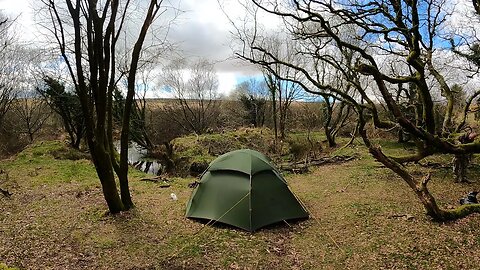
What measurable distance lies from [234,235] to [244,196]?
3.10ft

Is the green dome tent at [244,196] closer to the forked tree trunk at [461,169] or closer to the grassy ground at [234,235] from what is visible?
the grassy ground at [234,235]

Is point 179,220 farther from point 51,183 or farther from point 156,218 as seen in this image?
point 51,183

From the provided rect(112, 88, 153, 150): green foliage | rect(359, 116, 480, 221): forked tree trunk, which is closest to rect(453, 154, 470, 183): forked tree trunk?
rect(359, 116, 480, 221): forked tree trunk

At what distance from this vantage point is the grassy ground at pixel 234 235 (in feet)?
18.8

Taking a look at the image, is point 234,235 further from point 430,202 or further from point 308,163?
point 308,163

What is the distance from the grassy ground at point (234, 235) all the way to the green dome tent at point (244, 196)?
0.26 meters

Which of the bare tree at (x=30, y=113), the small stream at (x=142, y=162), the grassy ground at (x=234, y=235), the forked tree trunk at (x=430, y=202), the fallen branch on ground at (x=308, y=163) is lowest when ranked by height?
the small stream at (x=142, y=162)

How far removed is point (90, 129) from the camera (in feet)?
24.2

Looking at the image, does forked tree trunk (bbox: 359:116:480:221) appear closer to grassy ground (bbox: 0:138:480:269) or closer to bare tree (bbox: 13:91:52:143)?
grassy ground (bbox: 0:138:480:269)

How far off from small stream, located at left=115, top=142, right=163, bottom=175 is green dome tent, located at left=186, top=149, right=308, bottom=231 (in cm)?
1162

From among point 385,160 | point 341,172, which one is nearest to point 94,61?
point 385,160

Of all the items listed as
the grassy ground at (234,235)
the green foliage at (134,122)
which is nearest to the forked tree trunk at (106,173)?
the grassy ground at (234,235)

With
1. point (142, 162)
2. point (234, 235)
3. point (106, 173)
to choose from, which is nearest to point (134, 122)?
point (142, 162)

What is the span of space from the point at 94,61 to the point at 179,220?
3.84 metres
